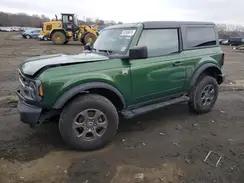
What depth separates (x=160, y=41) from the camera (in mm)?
5875

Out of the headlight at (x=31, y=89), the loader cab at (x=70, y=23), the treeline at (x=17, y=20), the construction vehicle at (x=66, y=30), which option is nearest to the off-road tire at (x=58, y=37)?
the construction vehicle at (x=66, y=30)

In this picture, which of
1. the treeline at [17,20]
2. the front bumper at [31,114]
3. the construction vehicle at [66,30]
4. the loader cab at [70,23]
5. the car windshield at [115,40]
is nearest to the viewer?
the front bumper at [31,114]

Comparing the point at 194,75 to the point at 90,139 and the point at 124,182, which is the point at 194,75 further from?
the point at 124,182

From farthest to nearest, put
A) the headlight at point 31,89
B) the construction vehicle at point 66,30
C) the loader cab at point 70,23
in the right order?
the loader cab at point 70,23 < the construction vehicle at point 66,30 < the headlight at point 31,89

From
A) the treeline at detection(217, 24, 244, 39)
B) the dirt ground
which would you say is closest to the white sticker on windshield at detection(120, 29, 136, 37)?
the dirt ground

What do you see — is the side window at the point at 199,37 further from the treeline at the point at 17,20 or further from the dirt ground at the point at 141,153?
the treeline at the point at 17,20

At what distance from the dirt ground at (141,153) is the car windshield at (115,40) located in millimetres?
1408

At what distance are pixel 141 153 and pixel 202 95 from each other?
242cm

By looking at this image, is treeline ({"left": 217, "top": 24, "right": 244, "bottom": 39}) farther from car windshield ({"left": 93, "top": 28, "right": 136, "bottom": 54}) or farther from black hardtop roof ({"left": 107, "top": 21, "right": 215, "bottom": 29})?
car windshield ({"left": 93, "top": 28, "right": 136, "bottom": 54})

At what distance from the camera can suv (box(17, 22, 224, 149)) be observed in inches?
183

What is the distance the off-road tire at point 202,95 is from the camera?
6.46m

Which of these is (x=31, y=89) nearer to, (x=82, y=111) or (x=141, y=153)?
(x=82, y=111)

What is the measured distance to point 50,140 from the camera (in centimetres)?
526

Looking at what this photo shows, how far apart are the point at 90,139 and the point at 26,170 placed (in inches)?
40.8
